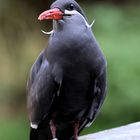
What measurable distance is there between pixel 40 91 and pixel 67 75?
0.16 m

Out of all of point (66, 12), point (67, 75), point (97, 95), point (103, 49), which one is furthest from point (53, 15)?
point (103, 49)

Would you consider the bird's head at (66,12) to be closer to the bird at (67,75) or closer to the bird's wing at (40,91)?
the bird at (67,75)

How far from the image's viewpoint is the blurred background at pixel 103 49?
219 inches

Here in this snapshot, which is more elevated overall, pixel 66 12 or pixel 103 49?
pixel 66 12

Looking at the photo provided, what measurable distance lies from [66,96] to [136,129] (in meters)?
0.46

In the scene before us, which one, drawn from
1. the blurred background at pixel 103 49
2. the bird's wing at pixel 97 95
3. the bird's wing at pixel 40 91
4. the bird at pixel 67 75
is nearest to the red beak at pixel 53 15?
the bird at pixel 67 75

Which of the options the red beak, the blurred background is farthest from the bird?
the blurred background

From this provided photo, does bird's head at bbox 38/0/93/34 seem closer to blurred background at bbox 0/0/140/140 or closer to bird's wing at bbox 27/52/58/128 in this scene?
bird's wing at bbox 27/52/58/128

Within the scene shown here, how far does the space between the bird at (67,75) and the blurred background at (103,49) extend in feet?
7.17

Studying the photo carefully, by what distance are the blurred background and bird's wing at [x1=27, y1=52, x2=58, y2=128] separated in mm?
2199

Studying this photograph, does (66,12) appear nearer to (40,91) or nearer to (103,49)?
(40,91)

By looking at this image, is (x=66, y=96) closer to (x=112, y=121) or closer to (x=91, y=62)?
(x=91, y=62)

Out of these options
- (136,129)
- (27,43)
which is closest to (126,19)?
(27,43)

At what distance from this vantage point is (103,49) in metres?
5.63
